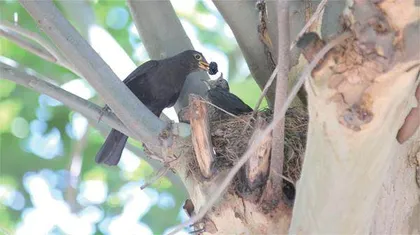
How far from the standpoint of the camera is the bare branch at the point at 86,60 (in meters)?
2.94

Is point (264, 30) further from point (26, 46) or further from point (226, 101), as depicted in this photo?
point (26, 46)

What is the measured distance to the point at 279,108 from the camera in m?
2.38

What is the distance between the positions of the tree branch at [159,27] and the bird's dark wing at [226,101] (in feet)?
1.15

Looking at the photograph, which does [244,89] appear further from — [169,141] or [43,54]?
[169,141]

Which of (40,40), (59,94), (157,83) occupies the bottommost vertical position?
(59,94)

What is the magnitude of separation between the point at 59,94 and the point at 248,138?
0.94 m

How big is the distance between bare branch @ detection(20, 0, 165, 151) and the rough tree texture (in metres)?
1.03

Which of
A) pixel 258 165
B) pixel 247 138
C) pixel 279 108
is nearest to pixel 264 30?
pixel 247 138

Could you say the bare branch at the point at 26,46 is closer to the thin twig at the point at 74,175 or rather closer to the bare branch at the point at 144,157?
the bare branch at the point at 144,157

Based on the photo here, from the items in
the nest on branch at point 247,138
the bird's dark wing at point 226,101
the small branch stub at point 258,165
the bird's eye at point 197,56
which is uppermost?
the bird's eye at point 197,56

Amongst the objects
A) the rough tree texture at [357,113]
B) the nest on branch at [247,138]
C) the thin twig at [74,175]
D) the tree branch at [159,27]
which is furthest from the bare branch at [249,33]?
the rough tree texture at [357,113]

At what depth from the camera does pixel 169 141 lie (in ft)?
10.7

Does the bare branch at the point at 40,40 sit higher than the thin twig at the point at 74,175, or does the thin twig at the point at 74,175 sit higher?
the bare branch at the point at 40,40

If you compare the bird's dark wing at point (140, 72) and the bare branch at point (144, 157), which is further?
the bird's dark wing at point (140, 72)
